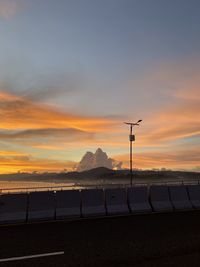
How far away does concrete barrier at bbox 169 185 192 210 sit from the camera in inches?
649

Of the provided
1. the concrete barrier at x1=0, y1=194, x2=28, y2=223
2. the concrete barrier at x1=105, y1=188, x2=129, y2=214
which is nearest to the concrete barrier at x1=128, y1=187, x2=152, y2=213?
the concrete barrier at x1=105, y1=188, x2=129, y2=214

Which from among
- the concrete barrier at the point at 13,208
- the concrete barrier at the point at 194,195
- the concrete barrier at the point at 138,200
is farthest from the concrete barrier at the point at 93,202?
the concrete barrier at the point at 194,195

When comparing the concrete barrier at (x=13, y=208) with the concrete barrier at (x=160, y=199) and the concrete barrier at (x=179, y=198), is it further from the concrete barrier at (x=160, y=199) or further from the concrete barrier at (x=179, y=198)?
the concrete barrier at (x=179, y=198)

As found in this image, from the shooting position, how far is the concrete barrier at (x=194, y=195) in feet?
55.4

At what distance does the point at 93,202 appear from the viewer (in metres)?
14.5

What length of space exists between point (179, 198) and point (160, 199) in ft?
3.90

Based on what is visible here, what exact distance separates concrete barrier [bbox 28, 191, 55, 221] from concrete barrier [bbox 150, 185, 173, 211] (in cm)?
502

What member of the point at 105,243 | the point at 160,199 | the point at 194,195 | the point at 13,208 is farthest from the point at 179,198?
the point at 105,243

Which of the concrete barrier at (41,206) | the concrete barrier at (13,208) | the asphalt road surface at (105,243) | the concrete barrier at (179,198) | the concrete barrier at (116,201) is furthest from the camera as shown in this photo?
the concrete barrier at (179,198)

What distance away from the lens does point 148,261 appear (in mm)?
7145

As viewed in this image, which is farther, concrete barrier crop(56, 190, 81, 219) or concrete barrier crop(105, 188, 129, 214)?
concrete barrier crop(105, 188, 129, 214)

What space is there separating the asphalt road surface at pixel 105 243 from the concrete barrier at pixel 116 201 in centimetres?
147

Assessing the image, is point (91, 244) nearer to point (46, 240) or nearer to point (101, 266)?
point (46, 240)

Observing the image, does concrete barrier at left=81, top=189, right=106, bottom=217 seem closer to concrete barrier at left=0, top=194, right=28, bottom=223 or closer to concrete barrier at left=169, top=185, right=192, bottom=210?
concrete barrier at left=0, top=194, right=28, bottom=223
